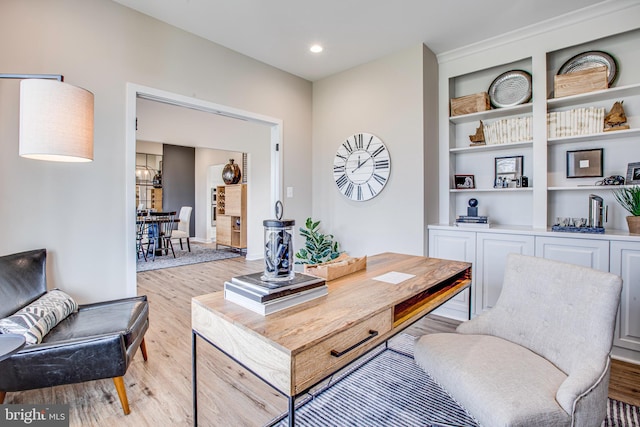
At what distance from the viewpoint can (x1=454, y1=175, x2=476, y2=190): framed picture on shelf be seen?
10.7 ft

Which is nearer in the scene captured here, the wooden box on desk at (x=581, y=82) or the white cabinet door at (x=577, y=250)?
the white cabinet door at (x=577, y=250)

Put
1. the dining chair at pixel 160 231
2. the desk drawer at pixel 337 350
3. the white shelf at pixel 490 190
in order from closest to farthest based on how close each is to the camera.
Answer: the desk drawer at pixel 337 350, the white shelf at pixel 490 190, the dining chair at pixel 160 231

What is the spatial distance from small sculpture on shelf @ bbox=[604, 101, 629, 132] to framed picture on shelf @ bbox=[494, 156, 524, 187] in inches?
25.7

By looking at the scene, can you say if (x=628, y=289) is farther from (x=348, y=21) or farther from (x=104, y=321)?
(x=104, y=321)

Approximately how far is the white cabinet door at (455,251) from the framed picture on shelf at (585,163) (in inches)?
39.5

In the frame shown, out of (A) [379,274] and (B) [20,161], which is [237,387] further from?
(B) [20,161]

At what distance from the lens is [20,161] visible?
2035 mm

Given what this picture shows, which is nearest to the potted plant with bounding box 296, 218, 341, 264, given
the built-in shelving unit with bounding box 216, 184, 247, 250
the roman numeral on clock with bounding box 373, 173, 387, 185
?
the roman numeral on clock with bounding box 373, 173, 387, 185

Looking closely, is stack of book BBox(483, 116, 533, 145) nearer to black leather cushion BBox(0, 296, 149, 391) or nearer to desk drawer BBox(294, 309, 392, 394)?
desk drawer BBox(294, 309, 392, 394)

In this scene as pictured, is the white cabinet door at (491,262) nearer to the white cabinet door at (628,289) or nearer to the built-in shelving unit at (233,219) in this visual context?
the white cabinet door at (628,289)

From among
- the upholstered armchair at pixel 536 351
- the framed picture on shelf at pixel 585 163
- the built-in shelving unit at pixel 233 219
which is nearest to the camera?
the upholstered armchair at pixel 536 351

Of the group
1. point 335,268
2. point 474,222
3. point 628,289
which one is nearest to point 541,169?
point 474,222

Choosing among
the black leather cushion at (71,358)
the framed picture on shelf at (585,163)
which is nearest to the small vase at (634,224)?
the framed picture on shelf at (585,163)

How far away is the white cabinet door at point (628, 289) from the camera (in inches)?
87.0
